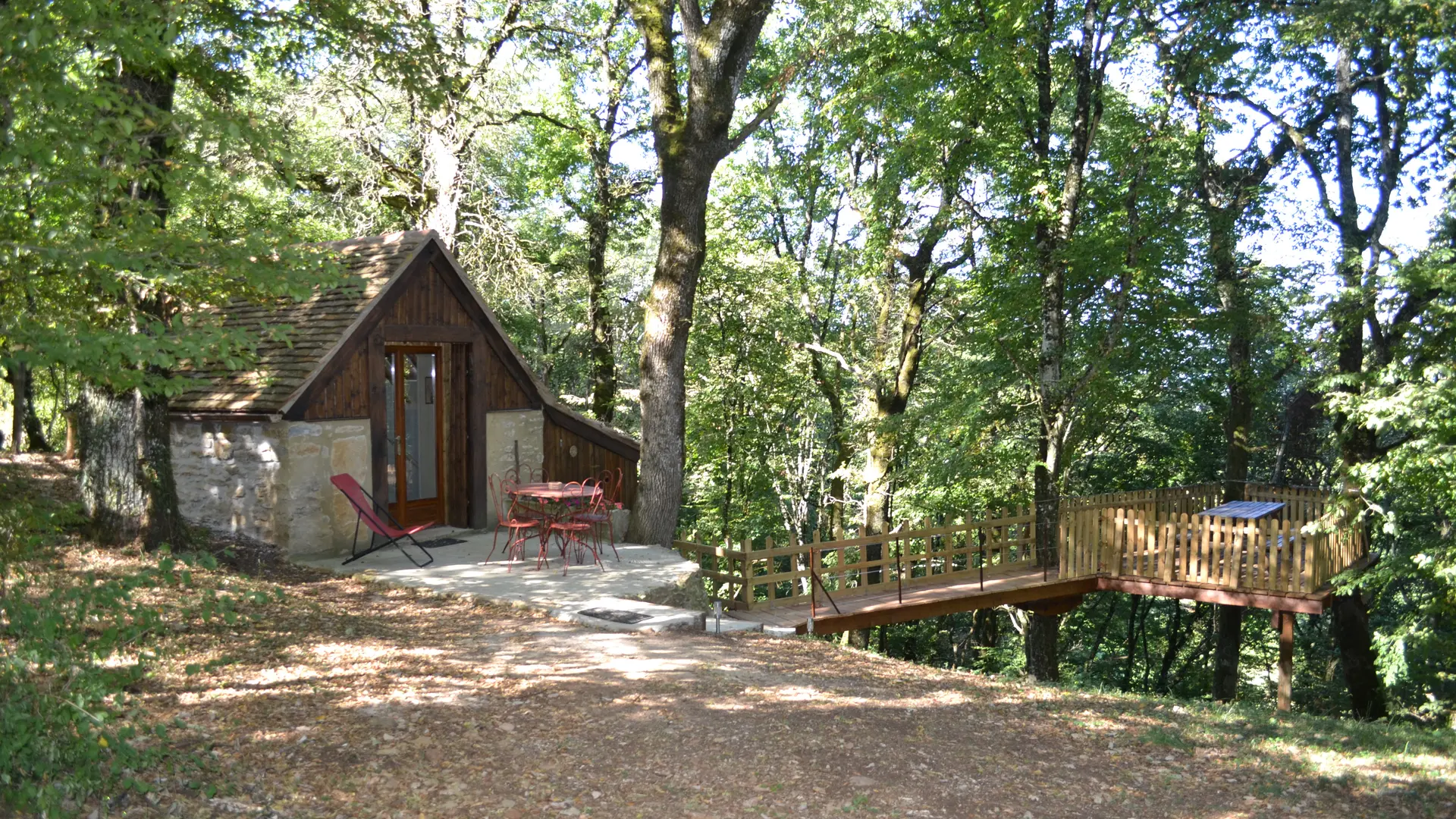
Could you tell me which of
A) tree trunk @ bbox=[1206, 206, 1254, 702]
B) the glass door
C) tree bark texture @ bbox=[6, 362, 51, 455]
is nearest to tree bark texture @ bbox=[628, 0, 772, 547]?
the glass door

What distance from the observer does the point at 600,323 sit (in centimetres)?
2133

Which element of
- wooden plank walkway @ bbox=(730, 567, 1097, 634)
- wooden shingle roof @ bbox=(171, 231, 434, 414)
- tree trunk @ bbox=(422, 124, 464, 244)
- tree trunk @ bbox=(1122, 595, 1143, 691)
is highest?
tree trunk @ bbox=(422, 124, 464, 244)

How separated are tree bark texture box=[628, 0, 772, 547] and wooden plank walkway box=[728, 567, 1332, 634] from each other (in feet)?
6.66

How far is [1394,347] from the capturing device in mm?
13750

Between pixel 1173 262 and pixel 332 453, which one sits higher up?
pixel 1173 262

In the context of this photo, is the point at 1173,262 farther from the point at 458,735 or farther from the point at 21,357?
the point at 21,357

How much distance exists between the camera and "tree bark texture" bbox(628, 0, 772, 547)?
38.2 ft

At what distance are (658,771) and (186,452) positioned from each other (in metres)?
9.20

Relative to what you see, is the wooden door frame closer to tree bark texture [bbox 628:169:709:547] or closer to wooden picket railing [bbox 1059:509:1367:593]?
tree bark texture [bbox 628:169:709:547]

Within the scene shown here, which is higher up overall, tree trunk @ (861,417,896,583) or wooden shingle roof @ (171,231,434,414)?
wooden shingle roof @ (171,231,434,414)

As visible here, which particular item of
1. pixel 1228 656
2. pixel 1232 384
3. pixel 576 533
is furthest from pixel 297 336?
pixel 1228 656

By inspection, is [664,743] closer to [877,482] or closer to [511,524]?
[511,524]

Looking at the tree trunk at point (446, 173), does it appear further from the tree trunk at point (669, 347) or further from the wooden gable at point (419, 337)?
the tree trunk at point (669, 347)

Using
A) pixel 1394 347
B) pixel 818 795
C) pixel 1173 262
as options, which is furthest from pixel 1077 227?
pixel 818 795
